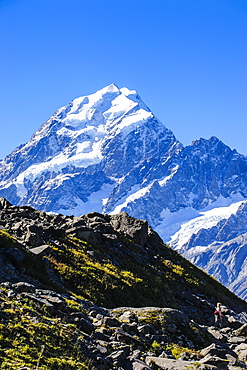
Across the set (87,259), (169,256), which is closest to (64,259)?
(87,259)

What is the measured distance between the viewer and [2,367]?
11.5m

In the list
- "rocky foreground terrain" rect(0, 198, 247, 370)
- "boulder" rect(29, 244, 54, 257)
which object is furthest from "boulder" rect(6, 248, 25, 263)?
"boulder" rect(29, 244, 54, 257)

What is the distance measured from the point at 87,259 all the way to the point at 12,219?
6.68 meters

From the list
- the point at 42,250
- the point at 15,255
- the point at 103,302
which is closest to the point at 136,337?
the point at 103,302

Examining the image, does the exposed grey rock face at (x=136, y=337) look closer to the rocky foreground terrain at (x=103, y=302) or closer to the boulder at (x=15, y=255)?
the rocky foreground terrain at (x=103, y=302)

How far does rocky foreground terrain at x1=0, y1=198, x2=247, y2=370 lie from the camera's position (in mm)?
14164

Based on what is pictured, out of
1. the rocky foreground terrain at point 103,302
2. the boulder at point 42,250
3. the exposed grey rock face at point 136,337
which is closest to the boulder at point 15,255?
the rocky foreground terrain at point 103,302

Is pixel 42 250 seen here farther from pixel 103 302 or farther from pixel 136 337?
pixel 136 337

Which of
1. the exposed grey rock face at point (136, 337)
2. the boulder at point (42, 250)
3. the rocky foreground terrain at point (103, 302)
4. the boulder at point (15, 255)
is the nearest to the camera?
the rocky foreground terrain at point (103, 302)

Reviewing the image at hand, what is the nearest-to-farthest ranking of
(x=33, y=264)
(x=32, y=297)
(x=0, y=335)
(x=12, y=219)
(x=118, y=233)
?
Result: 1. (x=0, y=335)
2. (x=32, y=297)
3. (x=33, y=264)
4. (x=12, y=219)
5. (x=118, y=233)

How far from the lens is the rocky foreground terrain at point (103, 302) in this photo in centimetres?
1416

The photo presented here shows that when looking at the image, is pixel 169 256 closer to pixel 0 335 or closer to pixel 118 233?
pixel 118 233

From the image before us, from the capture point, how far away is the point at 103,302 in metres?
24.7

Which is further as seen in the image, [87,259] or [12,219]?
[12,219]
